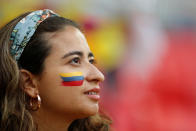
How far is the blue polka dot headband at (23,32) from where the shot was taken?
2240 millimetres

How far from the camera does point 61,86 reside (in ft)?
7.11

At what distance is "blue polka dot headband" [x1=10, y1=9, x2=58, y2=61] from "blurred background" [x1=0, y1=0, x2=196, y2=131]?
1.54 metres

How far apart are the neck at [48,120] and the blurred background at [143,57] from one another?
1742 millimetres

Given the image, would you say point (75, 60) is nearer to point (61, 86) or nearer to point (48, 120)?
point (61, 86)

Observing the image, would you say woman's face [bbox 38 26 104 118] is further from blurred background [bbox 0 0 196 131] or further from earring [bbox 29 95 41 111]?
blurred background [bbox 0 0 196 131]

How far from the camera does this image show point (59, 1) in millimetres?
3912

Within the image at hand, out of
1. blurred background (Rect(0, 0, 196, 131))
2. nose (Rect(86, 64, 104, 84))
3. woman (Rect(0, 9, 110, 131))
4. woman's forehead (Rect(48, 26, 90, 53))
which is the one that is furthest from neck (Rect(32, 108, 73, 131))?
blurred background (Rect(0, 0, 196, 131))


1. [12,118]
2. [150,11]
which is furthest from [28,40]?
[150,11]

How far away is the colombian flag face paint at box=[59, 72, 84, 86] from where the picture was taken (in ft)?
7.09

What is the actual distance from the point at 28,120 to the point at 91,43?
192 cm

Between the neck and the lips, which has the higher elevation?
the lips

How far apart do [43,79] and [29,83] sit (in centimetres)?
11

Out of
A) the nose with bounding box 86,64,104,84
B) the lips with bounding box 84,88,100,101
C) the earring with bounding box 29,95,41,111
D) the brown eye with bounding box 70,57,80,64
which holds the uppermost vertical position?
the brown eye with bounding box 70,57,80,64

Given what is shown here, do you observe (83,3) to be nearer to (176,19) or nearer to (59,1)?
(59,1)
